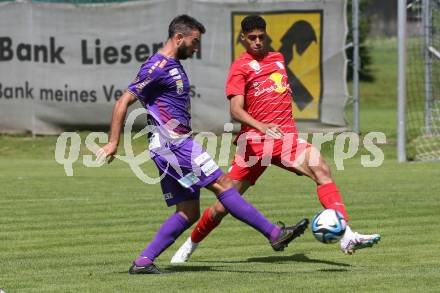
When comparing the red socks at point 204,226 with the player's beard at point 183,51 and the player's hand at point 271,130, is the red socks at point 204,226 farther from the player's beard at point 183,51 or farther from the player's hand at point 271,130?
the player's beard at point 183,51

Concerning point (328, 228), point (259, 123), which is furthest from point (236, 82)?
point (328, 228)

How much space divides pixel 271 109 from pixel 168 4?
13.6m

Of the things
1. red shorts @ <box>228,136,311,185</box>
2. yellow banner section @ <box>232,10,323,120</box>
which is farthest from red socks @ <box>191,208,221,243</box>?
yellow banner section @ <box>232,10,323,120</box>

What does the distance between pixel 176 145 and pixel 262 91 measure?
157 cm

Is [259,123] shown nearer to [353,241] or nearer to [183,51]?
[183,51]

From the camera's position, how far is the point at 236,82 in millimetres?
10547

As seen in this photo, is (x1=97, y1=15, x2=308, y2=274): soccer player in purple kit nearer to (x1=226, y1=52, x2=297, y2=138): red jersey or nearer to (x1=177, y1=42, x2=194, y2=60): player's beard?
(x1=177, y1=42, x2=194, y2=60): player's beard

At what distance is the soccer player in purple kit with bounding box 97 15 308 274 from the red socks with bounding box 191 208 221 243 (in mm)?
951

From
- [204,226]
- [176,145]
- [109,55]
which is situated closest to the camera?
[176,145]

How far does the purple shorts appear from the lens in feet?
30.4

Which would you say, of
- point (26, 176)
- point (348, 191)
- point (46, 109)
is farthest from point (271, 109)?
point (46, 109)

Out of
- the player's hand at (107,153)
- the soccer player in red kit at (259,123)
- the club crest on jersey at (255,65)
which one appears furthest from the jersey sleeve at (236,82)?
the player's hand at (107,153)

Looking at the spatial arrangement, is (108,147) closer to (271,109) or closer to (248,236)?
(271,109)

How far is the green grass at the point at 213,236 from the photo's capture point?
873 centimetres
